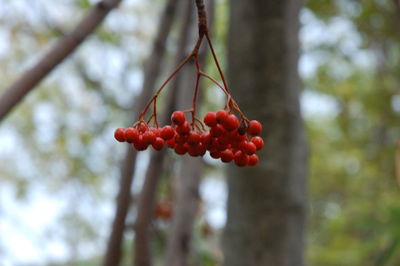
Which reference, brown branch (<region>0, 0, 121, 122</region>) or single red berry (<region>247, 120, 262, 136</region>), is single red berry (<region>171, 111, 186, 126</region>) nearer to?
single red berry (<region>247, 120, 262, 136</region>)

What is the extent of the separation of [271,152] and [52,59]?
66cm

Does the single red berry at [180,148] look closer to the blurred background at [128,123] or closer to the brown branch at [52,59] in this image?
the brown branch at [52,59]

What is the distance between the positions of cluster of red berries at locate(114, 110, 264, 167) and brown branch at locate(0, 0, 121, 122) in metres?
0.55

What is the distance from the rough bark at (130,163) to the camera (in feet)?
5.78

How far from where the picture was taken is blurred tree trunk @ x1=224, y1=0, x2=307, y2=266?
1426 mm

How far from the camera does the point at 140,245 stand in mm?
1733

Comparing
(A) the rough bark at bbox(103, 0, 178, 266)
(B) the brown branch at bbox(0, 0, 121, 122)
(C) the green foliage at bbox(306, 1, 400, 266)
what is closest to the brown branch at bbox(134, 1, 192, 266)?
(A) the rough bark at bbox(103, 0, 178, 266)

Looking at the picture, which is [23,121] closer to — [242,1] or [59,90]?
[59,90]

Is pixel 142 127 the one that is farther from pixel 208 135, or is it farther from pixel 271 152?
pixel 271 152

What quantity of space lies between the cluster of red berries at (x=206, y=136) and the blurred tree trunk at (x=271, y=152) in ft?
2.38

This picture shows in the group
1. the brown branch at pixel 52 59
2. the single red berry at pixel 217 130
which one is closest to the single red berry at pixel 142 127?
the single red berry at pixel 217 130

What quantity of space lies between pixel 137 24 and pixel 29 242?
3.43 metres

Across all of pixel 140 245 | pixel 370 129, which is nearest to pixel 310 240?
pixel 370 129

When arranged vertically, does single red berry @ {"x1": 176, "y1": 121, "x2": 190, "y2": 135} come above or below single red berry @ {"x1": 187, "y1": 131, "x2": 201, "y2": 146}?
above
